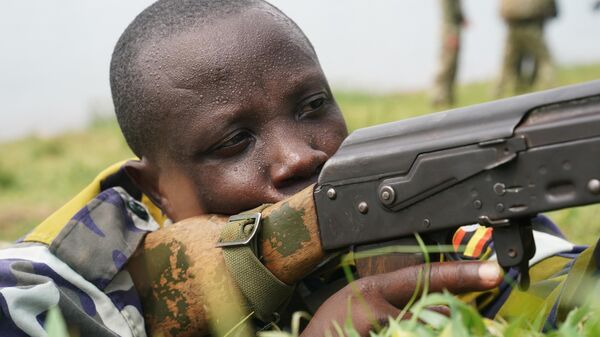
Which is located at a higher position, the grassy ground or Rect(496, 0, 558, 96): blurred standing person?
Rect(496, 0, 558, 96): blurred standing person

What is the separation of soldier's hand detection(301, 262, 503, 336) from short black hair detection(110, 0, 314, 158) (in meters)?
0.91

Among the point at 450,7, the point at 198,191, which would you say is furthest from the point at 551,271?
the point at 450,7

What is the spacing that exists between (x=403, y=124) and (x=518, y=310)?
0.72m

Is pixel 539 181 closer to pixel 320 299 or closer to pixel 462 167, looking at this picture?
pixel 462 167

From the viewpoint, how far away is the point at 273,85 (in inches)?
95.4

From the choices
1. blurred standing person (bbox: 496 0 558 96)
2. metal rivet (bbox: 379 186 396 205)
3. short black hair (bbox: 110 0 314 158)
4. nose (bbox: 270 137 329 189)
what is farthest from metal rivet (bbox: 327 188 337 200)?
blurred standing person (bbox: 496 0 558 96)

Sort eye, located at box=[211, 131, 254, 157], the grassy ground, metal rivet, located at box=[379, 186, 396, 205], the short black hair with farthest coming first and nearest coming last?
the grassy ground < the short black hair < eye, located at box=[211, 131, 254, 157] < metal rivet, located at box=[379, 186, 396, 205]

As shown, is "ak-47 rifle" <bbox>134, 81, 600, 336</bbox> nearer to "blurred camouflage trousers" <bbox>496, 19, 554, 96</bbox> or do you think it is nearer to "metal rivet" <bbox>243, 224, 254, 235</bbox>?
"metal rivet" <bbox>243, 224, 254, 235</bbox>

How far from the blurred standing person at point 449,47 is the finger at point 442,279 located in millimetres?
7784

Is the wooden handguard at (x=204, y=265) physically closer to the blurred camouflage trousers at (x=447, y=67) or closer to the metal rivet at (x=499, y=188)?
the metal rivet at (x=499, y=188)

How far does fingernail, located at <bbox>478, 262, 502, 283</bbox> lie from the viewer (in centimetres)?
179

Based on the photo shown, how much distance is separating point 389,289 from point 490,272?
0.24 metres

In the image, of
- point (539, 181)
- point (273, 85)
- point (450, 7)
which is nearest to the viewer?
point (539, 181)

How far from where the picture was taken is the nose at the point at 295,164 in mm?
2293
